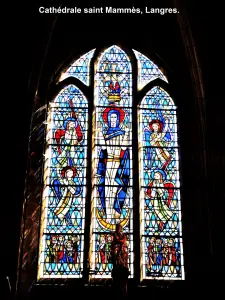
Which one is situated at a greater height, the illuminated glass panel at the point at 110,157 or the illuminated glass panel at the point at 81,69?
the illuminated glass panel at the point at 81,69

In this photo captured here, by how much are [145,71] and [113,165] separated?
193 centimetres

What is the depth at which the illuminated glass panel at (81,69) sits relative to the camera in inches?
424

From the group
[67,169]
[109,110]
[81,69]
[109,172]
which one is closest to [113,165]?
[109,172]

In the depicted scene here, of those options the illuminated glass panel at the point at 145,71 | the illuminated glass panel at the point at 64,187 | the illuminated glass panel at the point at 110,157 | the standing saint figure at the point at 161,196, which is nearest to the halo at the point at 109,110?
the illuminated glass panel at the point at 110,157

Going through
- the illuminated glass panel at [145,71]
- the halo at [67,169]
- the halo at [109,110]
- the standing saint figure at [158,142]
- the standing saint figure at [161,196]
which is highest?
the illuminated glass panel at [145,71]

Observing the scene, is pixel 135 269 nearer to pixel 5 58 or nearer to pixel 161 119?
pixel 161 119

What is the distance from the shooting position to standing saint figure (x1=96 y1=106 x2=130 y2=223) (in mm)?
9570

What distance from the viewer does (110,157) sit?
9977 mm

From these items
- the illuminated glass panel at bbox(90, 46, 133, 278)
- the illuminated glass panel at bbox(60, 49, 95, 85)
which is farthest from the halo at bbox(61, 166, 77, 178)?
the illuminated glass panel at bbox(60, 49, 95, 85)

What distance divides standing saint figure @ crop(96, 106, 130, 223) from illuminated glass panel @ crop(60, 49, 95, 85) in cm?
77

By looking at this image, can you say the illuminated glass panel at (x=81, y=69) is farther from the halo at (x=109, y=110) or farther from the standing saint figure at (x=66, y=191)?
the standing saint figure at (x=66, y=191)

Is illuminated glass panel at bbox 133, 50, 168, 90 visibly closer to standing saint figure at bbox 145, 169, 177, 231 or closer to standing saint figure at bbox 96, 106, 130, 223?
standing saint figure at bbox 96, 106, 130, 223

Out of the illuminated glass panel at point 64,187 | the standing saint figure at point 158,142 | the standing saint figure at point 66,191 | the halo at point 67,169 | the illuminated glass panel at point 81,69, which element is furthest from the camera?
the illuminated glass panel at point 81,69

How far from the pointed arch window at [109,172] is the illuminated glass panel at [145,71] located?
0.02m
